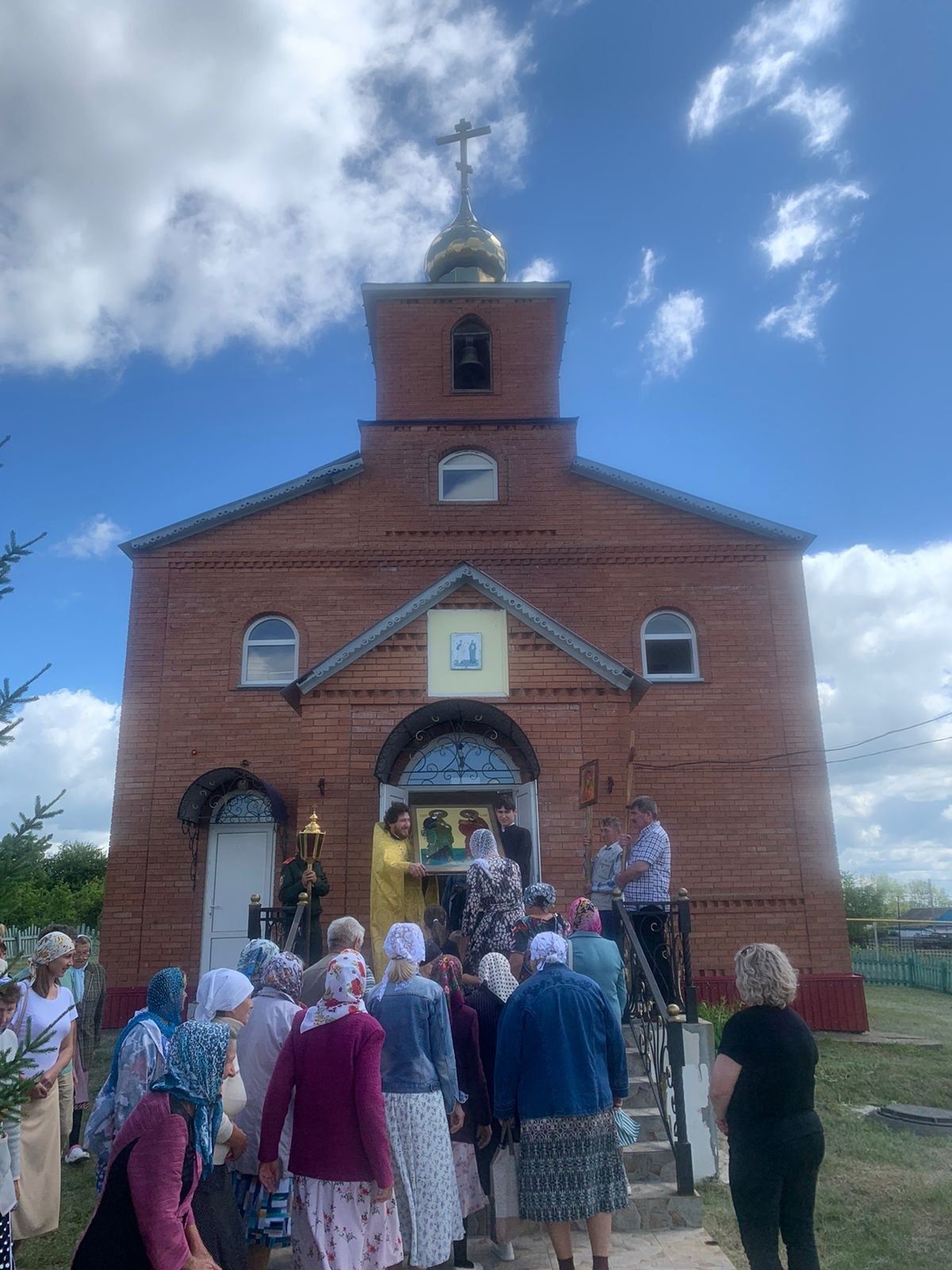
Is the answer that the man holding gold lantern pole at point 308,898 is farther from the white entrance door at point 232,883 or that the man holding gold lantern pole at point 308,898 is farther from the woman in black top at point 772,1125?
the woman in black top at point 772,1125

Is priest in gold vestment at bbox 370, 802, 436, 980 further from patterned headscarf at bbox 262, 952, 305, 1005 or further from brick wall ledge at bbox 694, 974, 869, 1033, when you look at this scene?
brick wall ledge at bbox 694, 974, 869, 1033

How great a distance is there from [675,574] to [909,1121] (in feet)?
Answer: 25.2

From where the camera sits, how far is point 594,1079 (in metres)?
4.62

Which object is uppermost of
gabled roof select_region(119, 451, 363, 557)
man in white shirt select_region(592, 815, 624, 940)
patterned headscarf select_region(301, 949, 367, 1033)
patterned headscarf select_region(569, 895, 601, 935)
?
gabled roof select_region(119, 451, 363, 557)

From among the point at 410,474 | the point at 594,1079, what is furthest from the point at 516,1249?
the point at 410,474

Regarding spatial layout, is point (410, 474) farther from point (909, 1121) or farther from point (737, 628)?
point (909, 1121)

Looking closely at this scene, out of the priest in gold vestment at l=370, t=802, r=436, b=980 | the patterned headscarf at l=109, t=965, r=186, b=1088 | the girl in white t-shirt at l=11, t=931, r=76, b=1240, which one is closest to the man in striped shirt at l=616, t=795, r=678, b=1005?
the priest in gold vestment at l=370, t=802, r=436, b=980

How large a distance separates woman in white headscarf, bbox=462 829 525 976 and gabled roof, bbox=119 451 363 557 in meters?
8.98

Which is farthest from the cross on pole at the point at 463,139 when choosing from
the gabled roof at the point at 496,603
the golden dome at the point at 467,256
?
the gabled roof at the point at 496,603

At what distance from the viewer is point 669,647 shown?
13648mm

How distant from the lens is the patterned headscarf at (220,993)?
404cm

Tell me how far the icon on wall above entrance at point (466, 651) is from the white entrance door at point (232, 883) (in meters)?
4.04

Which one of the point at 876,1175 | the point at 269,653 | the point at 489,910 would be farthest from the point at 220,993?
the point at 269,653

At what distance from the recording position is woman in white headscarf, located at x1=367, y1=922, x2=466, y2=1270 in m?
4.47
